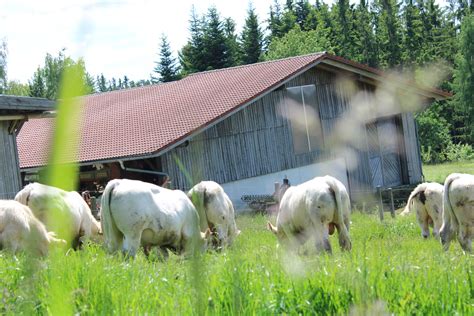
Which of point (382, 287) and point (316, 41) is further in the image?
point (316, 41)

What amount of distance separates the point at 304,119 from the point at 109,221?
20389 mm

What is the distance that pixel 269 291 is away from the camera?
179 inches

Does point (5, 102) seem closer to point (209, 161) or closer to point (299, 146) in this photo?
point (209, 161)

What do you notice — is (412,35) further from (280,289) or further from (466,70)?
(280,289)

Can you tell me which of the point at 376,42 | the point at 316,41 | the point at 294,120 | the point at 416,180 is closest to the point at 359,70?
the point at 294,120

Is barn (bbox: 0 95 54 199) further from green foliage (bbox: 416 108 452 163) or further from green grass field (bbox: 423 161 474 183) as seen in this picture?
green foliage (bbox: 416 108 452 163)

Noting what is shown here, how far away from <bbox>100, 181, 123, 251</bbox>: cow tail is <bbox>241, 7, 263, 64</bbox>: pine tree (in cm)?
6125

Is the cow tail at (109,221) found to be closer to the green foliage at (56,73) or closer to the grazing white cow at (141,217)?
the grazing white cow at (141,217)

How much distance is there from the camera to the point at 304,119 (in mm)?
29922

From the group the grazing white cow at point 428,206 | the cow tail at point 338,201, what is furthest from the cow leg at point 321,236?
the grazing white cow at point 428,206

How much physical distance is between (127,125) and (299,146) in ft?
23.4

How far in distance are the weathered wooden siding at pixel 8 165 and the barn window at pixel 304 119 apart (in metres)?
14.4

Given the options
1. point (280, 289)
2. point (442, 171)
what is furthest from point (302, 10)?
point (280, 289)

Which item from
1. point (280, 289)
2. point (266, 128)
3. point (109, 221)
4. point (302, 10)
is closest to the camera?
point (280, 289)
